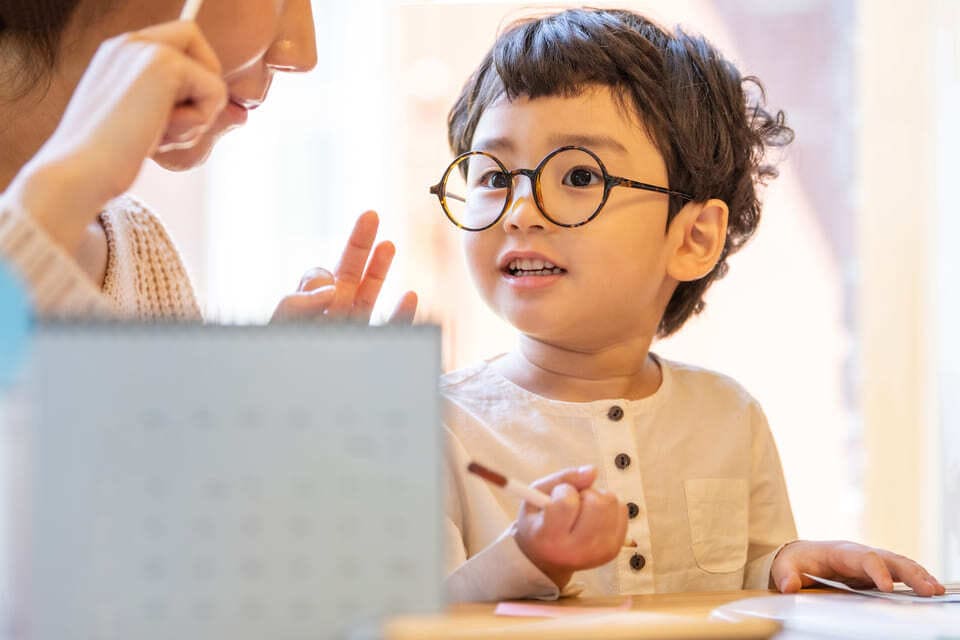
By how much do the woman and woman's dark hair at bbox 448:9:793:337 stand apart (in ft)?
0.76

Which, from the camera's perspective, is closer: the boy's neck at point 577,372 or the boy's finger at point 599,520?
the boy's finger at point 599,520

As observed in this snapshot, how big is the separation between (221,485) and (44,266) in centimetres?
17

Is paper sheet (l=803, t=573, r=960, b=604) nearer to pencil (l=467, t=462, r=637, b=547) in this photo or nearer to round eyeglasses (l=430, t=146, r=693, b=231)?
pencil (l=467, t=462, r=637, b=547)

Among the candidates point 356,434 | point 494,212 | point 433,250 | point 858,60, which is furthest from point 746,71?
point 356,434

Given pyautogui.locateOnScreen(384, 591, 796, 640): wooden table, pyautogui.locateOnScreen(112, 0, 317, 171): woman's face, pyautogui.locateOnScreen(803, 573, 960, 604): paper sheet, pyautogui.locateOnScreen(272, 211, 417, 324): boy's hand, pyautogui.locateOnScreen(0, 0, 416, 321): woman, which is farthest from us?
pyautogui.locateOnScreen(272, 211, 417, 324): boy's hand

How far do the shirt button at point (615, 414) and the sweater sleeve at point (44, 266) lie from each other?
2.27 feet

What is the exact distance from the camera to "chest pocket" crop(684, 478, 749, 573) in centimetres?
116

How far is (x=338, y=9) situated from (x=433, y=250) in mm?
747

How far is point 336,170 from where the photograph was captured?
119 inches

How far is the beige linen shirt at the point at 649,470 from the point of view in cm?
110

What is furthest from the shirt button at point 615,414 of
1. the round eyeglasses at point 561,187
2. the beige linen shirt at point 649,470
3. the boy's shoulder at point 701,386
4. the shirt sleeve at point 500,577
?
the shirt sleeve at point 500,577

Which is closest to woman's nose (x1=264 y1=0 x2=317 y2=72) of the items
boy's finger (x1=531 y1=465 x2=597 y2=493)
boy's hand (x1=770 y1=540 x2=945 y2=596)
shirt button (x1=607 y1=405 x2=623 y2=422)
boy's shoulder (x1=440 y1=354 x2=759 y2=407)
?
boy's shoulder (x1=440 y1=354 x2=759 y2=407)

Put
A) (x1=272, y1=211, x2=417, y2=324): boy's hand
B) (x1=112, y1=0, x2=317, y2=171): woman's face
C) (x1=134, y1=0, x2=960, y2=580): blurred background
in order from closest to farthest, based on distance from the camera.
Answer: (x1=112, y1=0, x2=317, y2=171): woman's face → (x1=272, y1=211, x2=417, y2=324): boy's hand → (x1=134, y1=0, x2=960, y2=580): blurred background

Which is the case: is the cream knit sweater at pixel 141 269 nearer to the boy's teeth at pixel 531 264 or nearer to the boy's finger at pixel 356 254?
the boy's finger at pixel 356 254
